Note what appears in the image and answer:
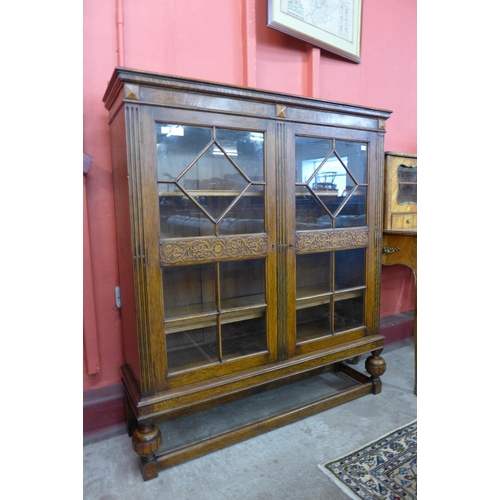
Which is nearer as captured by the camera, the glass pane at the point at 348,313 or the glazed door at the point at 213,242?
the glazed door at the point at 213,242

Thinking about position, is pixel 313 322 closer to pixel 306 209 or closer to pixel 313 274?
pixel 313 274

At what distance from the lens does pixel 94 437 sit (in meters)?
1.75

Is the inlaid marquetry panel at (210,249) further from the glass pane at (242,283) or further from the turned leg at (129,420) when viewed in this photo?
the turned leg at (129,420)

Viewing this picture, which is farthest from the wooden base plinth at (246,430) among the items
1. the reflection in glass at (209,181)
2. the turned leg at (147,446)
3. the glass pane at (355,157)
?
the glass pane at (355,157)

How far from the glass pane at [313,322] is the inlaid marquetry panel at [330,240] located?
1.04ft

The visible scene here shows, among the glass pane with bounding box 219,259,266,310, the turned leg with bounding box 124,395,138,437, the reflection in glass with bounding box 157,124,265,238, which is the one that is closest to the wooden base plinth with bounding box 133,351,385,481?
the turned leg with bounding box 124,395,138,437

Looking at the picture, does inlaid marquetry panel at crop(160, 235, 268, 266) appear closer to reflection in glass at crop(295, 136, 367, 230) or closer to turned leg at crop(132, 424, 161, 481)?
reflection in glass at crop(295, 136, 367, 230)

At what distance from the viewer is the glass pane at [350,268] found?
6.28ft

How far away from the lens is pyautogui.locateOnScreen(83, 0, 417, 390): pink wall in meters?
1.66

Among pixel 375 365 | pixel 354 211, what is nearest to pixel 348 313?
pixel 375 365

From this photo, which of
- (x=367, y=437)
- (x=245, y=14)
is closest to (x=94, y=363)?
(x=367, y=437)

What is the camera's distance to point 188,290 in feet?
5.04
